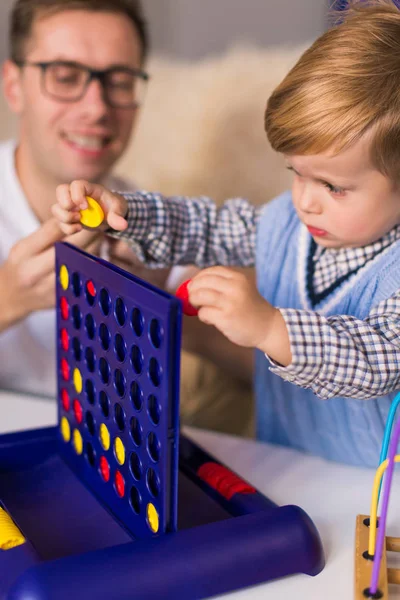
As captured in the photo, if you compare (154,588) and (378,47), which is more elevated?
(378,47)

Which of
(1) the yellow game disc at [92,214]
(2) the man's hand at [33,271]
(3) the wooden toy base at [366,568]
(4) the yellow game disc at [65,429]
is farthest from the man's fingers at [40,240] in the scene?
(3) the wooden toy base at [366,568]

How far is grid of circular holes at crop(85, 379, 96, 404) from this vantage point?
26.4 inches

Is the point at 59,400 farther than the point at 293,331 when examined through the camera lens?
Yes

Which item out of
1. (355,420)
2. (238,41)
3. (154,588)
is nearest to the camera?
(154,588)

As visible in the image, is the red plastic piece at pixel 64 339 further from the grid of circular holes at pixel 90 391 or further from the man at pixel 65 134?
the man at pixel 65 134

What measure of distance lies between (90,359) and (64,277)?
0.09m

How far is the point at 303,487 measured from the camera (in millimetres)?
719

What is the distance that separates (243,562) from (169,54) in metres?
0.82

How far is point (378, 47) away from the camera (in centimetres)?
62

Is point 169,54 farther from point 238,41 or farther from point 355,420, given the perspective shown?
point 355,420

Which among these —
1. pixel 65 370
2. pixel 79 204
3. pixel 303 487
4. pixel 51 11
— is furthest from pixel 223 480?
pixel 51 11

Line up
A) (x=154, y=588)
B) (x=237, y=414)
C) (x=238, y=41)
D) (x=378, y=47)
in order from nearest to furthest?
(x=154, y=588), (x=378, y=47), (x=238, y=41), (x=237, y=414)

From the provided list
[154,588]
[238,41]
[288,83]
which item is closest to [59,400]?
[154,588]

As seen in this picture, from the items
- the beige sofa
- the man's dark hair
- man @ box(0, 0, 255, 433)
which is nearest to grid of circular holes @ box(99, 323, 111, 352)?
man @ box(0, 0, 255, 433)
